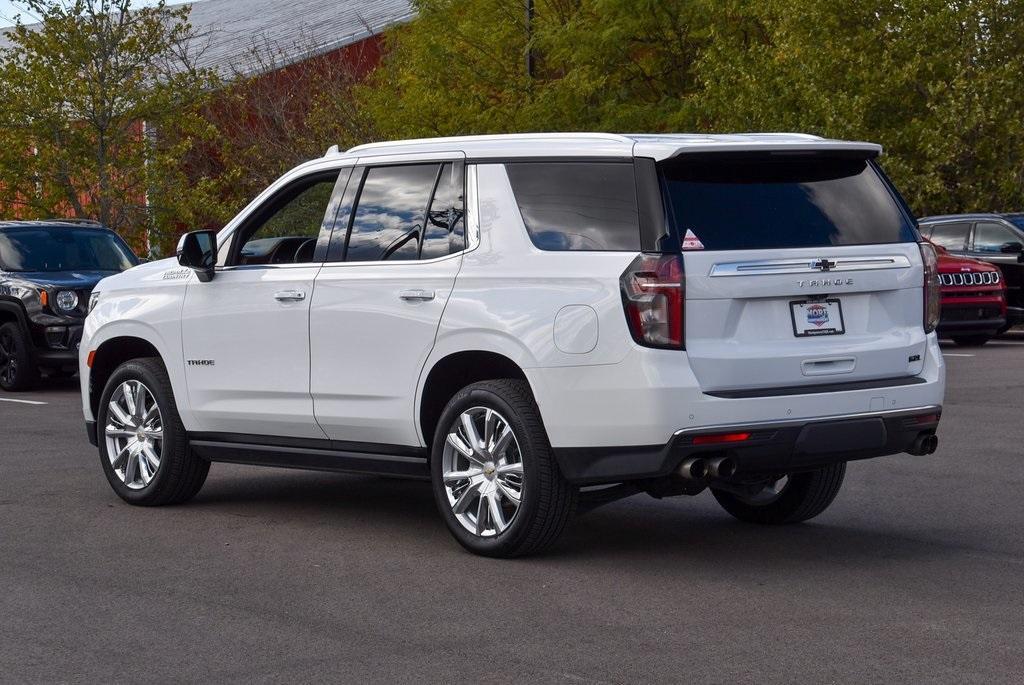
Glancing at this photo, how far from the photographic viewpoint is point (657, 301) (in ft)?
22.9

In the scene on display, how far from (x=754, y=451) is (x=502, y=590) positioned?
120 centimetres

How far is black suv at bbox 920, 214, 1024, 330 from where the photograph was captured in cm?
2336

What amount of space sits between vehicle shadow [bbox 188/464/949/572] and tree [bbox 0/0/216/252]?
2064 centimetres

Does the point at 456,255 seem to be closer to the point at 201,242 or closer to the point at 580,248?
the point at 580,248

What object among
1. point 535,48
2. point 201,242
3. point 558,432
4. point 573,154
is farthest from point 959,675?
point 535,48

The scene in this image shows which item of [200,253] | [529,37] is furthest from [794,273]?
[529,37]

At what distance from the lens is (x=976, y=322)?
22359 mm

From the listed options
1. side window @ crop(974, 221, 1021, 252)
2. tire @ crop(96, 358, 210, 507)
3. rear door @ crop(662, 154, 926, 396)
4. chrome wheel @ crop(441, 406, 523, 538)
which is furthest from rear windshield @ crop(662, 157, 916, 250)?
side window @ crop(974, 221, 1021, 252)

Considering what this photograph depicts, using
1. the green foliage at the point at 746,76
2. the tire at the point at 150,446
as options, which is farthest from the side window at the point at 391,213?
the green foliage at the point at 746,76

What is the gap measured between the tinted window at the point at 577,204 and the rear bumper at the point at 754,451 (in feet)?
2.86

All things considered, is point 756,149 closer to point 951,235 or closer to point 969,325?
point 969,325

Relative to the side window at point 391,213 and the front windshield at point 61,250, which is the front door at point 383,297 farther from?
the front windshield at point 61,250

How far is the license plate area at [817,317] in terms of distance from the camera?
285 inches

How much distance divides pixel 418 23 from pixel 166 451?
29829 mm
